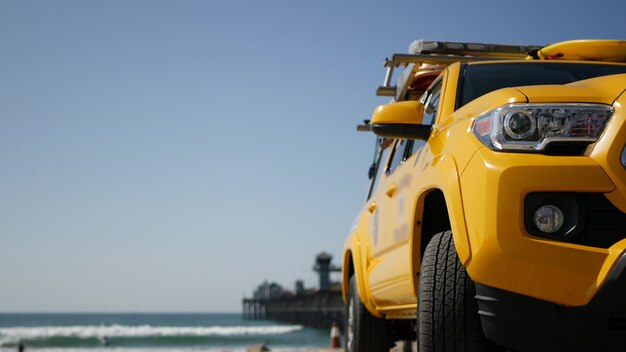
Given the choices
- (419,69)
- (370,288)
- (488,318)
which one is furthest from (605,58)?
(488,318)

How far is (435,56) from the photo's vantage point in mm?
5715

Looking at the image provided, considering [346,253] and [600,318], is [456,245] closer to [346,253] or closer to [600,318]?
[600,318]

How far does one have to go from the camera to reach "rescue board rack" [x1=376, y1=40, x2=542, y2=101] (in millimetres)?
5691

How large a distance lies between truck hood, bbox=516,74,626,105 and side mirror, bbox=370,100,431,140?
0.75m

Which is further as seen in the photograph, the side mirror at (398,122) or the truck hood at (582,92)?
the side mirror at (398,122)

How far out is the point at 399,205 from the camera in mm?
4504

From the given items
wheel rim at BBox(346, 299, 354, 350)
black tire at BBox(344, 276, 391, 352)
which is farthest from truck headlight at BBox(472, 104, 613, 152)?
wheel rim at BBox(346, 299, 354, 350)

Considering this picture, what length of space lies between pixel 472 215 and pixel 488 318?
392 mm

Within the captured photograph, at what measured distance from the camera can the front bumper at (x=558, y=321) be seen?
2875mm

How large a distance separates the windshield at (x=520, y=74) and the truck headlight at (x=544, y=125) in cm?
95

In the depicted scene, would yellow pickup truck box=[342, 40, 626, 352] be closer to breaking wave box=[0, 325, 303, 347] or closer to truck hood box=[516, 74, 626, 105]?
truck hood box=[516, 74, 626, 105]

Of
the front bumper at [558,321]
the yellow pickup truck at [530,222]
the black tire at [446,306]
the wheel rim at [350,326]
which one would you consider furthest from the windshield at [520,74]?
the wheel rim at [350,326]

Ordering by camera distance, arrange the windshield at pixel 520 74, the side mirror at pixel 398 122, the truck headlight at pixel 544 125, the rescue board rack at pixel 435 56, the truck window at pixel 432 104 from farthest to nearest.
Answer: the rescue board rack at pixel 435 56
the truck window at pixel 432 104
the windshield at pixel 520 74
the side mirror at pixel 398 122
the truck headlight at pixel 544 125

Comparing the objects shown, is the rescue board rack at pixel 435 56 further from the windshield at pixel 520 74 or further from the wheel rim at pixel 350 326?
the wheel rim at pixel 350 326
